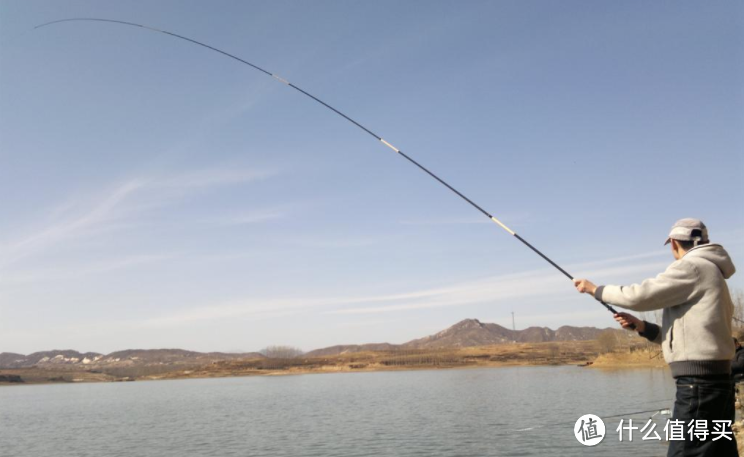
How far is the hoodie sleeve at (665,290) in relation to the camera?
4.41 meters

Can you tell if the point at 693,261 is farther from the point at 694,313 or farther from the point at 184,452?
the point at 184,452

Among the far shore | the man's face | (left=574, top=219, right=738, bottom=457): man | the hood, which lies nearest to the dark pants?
(left=574, top=219, right=738, bottom=457): man

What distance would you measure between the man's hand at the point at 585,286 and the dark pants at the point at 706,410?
95cm

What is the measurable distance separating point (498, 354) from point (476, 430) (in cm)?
13580

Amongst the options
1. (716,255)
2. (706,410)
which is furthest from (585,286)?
(706,410)

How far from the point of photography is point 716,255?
4523 mm

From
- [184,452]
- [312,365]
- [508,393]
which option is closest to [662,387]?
[508,393]

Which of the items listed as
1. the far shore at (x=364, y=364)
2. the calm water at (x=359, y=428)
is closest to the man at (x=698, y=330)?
the calm water at (x=359, y=428)

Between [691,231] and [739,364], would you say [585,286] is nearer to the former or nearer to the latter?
[691,231]

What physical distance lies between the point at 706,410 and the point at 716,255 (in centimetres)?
121

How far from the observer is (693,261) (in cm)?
446

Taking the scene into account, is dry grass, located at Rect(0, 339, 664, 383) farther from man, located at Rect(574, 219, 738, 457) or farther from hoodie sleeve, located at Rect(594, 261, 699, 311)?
hoodie sleeve, located at Rect(594, 261, 699, 311)

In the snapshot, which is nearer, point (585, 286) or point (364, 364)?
point (585, 286)

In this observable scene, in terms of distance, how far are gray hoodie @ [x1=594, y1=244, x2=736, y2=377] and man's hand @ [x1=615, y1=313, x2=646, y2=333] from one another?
50 centimetres
